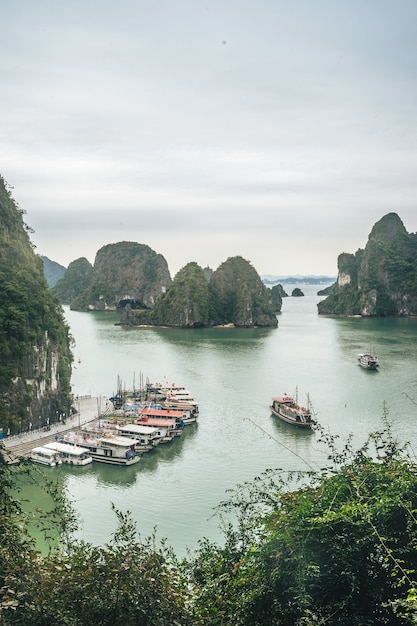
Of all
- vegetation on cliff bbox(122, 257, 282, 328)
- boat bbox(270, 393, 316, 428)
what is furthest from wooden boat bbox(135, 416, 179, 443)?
vegetation on cliff bbox(122, 257, 282, 328)

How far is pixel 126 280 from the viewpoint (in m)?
113

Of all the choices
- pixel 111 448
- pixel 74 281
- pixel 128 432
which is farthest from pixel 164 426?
pixel 74 281

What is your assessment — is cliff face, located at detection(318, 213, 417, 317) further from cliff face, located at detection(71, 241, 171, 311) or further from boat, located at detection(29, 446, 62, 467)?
boat, located at detection(29, 446, 62, 467)

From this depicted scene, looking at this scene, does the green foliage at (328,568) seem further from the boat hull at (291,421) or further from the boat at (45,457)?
the boat hull at (291,421)

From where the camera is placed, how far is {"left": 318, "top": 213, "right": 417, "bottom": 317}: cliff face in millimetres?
92062

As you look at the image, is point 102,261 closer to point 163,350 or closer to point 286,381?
point 163,350

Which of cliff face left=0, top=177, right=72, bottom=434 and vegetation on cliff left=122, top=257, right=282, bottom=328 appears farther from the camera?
vegetation on cliff left=122, top=257, right=282, bottom=328

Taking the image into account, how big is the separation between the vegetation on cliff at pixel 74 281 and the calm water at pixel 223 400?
54033mm

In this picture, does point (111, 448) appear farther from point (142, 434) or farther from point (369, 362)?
point (369, 362)

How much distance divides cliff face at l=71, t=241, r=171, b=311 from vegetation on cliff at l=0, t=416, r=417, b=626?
100 metres

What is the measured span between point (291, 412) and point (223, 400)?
5.74 m

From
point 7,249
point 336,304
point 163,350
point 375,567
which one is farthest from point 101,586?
point 336,304

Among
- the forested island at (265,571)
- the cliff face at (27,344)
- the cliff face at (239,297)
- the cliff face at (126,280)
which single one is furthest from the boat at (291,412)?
the cliff face at (126,280)

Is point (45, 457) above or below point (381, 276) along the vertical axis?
below
